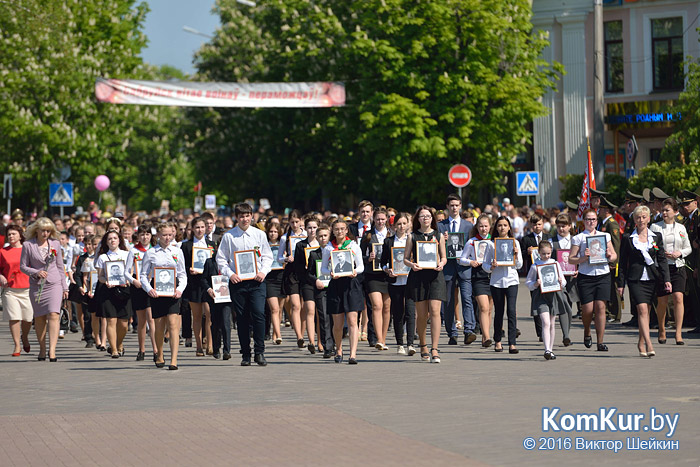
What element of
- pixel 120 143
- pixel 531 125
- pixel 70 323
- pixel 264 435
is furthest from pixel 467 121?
pixel 264 435

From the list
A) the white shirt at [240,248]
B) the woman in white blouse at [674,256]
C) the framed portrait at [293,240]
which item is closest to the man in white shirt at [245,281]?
the white shirt at [240,248]

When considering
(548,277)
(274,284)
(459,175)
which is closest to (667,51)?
(459,175)

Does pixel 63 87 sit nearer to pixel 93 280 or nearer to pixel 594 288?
pixel 93 280

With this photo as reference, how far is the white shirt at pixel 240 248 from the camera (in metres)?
15.7

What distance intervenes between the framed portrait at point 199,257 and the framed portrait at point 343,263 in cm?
215

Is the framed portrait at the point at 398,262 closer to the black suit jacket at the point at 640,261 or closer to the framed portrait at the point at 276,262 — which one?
the framed portrait at the point at 276,262

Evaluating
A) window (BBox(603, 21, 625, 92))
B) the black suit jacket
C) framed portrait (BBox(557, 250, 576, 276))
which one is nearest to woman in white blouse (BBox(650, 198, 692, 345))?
the black suit jacket

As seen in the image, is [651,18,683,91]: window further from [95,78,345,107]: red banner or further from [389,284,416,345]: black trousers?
[389,284,416,345]: black trousers

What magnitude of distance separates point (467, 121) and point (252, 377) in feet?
81.1

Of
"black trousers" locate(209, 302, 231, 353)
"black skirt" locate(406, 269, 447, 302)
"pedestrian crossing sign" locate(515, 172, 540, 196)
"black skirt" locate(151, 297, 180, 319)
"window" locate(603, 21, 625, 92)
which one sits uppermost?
"window" locate(603, 21, 625, 92)

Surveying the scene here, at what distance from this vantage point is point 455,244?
1814 cm

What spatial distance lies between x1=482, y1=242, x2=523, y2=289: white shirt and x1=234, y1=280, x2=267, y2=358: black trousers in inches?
123

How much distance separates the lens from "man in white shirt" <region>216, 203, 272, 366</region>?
15.6 m

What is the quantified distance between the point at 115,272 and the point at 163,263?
1788 millimetres
